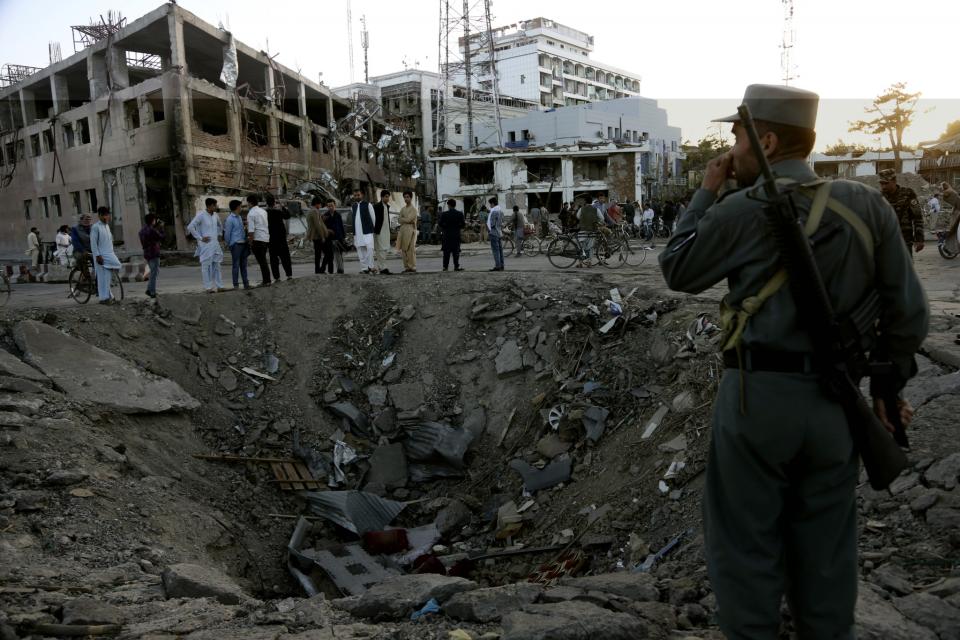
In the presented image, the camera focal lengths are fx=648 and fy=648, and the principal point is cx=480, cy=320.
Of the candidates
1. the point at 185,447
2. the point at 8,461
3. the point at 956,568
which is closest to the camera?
the point at 956,568

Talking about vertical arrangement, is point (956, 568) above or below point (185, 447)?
above

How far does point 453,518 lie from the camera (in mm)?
6875

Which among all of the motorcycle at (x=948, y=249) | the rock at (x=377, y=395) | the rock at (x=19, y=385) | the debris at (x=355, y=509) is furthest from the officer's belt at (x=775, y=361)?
the motorcycle at (x=948, y=249)

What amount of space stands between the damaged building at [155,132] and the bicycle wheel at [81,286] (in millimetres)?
12861

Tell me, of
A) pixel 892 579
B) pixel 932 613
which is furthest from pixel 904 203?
pixel 932 613

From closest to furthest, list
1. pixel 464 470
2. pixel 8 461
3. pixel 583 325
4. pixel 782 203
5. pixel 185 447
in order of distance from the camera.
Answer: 1. pixel 782 203
2. pixel 8 461
3. pixel 185 447
4. pixel 464 470
5. pixel 583 325

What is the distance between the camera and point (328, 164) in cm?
3278

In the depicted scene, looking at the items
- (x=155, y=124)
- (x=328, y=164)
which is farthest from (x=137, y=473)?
(x=328, y=164)

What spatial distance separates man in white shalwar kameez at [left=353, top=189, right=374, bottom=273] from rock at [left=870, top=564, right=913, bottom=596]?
9.79m

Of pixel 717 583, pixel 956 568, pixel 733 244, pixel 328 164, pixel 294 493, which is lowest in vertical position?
pixel 294 493

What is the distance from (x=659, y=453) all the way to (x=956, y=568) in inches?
116

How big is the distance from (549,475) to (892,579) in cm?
406

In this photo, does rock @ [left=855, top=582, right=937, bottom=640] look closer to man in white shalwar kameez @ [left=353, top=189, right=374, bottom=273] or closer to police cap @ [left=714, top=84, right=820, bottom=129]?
police cap @ [left=714, top=84, right=820, bottom=129]

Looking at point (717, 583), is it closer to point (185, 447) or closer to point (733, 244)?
point (733, 244)
